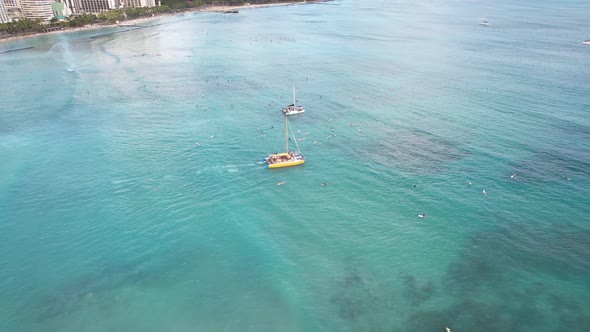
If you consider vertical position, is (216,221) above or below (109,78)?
below

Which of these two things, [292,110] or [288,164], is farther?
[292,110]

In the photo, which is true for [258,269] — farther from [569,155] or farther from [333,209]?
[569,155]

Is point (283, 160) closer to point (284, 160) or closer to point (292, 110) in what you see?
point (284, 160)

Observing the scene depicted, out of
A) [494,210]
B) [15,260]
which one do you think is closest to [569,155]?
[494,210]

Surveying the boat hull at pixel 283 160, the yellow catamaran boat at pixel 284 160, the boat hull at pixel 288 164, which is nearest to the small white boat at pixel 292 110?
the yellow catamaran boat at pixel 284 160

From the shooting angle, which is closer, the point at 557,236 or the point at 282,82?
the point at 557,236

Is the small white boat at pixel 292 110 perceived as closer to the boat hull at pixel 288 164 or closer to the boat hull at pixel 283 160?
the boat hull at pixel 283 160

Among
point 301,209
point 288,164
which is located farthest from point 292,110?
point 301,209

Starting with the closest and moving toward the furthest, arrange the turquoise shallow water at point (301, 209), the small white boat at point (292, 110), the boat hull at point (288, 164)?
1. the turquoise shallow water at point (301, 209)
2. the boat hull at point (288, 164)
3. the small white boat at point (292, 110)

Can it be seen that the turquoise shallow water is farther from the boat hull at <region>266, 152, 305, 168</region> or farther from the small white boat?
the small white boat
